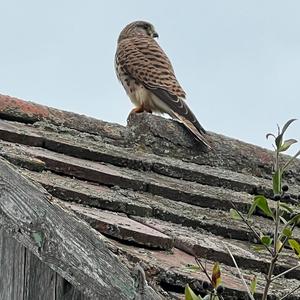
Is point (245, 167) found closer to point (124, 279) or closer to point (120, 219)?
point (120, 219)

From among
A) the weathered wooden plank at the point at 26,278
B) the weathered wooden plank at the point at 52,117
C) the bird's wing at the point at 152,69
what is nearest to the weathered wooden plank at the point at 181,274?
the weathered wooden plank at the point at 26,278

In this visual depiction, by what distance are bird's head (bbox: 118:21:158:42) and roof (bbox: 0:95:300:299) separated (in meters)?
3.82

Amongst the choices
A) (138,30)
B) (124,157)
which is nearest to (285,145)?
(124,157)

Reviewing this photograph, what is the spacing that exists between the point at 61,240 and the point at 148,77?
170 inches

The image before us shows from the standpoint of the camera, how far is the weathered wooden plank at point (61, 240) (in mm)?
1828

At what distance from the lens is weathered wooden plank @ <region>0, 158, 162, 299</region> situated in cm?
183

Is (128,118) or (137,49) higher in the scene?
(137,49)

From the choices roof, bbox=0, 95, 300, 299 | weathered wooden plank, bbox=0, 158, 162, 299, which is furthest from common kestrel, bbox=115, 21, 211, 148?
weathered wooden plank, bbox=0, 158, 162, 299

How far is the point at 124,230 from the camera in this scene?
2.12 m

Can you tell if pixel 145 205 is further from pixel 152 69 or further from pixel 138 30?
pixel 138 30

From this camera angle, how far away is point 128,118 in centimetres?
366

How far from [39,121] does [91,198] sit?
0.93 metres

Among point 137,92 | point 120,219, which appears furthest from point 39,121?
point 137,92

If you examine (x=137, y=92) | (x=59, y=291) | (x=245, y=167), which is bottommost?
(x=59, y=291)
